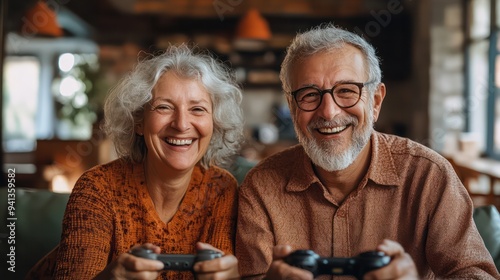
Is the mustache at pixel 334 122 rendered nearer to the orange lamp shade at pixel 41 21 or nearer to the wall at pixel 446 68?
the orange lamp shade at pixel 41 21

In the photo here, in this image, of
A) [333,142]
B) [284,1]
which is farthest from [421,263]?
[284,1]

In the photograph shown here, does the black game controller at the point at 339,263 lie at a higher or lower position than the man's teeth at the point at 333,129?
lower

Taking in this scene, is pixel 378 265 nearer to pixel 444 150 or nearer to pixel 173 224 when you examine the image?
pixel 173 224

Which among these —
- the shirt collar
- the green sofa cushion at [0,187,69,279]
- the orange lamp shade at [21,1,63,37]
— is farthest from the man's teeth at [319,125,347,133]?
the orange lamp shade at [21,1,63,37]

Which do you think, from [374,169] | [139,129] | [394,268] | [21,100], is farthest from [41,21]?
[21,100]

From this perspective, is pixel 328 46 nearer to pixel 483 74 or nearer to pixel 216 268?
pixel 216 268

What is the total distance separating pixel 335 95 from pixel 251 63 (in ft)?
20.8

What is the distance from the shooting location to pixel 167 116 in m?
1.69

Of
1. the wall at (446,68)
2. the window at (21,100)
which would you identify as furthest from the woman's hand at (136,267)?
the window at (21,100)

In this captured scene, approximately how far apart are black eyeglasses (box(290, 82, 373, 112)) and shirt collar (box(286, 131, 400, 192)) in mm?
170

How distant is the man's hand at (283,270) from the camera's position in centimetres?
109

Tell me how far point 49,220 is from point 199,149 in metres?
0.64

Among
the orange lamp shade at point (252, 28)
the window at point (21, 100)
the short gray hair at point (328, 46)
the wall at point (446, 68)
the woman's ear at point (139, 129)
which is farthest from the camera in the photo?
the window at point (21, 100)

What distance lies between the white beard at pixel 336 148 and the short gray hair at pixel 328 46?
0.41 feet
